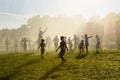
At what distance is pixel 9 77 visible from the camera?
35406 millimetres

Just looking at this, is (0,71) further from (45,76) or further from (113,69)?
(113,69)

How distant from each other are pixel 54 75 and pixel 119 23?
118344 mm

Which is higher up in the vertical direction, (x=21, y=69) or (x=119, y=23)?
(x=119, y=23)

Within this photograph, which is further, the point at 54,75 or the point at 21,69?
the point at 21,69

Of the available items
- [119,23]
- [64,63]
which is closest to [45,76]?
[64,63]

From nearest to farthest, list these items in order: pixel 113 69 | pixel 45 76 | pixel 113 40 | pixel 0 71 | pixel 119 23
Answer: pixel 45 76 < pixel 113 69 < pixel 0 71 < pixel 119 23 < pixel 113 40

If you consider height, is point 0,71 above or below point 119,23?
below

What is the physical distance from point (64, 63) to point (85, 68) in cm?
428

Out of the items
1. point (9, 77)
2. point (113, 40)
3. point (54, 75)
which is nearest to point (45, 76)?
point (54, 75)

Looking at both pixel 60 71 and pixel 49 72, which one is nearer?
pixel 49 72

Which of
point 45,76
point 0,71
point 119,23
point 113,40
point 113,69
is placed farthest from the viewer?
point 113,40

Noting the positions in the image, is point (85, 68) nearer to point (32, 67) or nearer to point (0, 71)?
point (32, 67)

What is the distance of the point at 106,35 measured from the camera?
183 meters

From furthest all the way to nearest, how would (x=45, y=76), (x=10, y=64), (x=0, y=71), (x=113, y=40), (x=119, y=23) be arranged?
1. (x=113, y=40)
2. (x=119, y=23)
3. (x=10, y=64)
4. (x=0, y=71)
5. (x=45, y=76)
